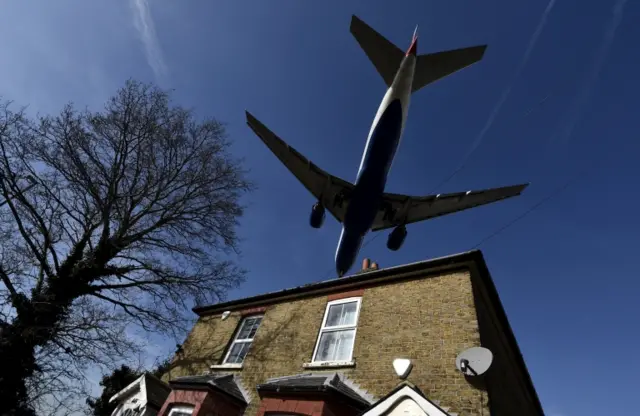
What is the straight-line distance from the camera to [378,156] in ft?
→ 42.8

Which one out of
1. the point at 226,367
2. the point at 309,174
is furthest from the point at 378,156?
the point at 226,367

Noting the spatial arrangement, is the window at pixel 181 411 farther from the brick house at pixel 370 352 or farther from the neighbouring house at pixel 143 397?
the neighbouring house at pixel 143 397

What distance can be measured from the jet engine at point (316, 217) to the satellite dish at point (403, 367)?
841 centimetres

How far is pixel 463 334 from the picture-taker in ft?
22.9

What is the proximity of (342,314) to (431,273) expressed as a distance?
3096 millimetres

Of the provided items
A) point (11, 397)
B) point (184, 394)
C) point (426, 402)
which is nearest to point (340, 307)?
point (426, 402)

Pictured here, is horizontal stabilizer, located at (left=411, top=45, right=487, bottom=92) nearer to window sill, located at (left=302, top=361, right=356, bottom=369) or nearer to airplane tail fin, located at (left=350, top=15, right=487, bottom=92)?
airplane tail fin, located at (left=350, top=15, right=487, bottom=92)

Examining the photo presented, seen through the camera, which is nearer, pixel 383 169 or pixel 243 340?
pixel 243 340

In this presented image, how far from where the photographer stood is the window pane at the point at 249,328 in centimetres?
1180

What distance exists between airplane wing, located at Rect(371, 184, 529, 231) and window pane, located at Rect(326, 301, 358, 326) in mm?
7774

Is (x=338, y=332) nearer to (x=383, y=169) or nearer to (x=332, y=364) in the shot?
(x=332, y=364)

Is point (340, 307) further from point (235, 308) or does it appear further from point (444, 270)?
point (235, 308)

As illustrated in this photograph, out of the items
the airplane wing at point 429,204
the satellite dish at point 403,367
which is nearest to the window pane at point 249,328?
the satellite dish at point 403,367

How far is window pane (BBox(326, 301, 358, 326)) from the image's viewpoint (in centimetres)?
947
